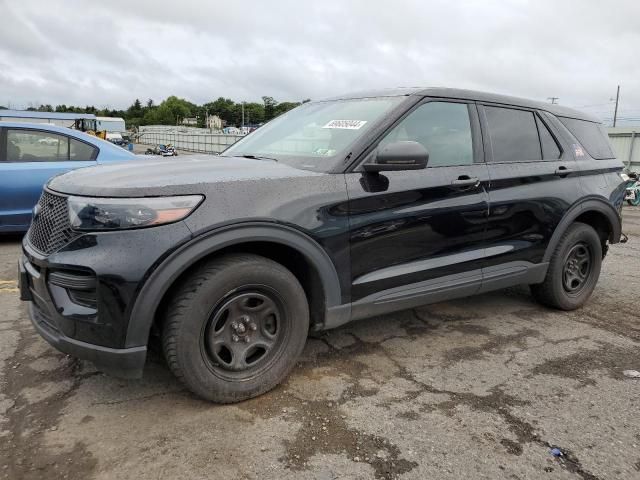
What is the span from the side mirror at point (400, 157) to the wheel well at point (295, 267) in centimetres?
69

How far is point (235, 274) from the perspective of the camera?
8.33ft

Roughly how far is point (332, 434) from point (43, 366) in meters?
1.88

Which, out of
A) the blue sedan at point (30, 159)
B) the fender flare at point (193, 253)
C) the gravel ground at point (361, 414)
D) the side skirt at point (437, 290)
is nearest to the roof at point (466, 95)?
the side skirt at point (437, 290)

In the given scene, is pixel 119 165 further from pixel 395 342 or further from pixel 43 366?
pixel 395 342

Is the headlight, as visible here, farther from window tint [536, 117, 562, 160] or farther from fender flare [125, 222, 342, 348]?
window tint [536, 117, 562, 160]

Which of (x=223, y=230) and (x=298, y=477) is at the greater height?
(x=223, y=230)

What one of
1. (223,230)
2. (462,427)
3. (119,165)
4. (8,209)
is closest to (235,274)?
(223,230)

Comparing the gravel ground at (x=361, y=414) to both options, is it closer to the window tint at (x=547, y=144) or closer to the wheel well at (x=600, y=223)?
the wheel well at (x=600, y=223)

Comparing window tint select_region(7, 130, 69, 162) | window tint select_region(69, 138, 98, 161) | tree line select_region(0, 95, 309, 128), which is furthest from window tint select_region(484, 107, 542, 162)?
tree line select_region(0, 95, 309, 128)

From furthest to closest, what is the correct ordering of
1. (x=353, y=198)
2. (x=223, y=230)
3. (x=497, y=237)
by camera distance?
(x=497, y=237)
(x=353, y=198)
(x=223, y=230)

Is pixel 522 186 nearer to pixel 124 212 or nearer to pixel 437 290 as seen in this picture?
pixel 437 290

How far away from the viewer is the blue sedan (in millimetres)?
6012

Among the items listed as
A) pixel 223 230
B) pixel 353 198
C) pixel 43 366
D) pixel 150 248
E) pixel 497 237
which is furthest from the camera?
pixel 497 237

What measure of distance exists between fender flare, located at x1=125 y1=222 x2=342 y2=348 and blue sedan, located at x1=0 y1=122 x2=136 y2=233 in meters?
4.41
